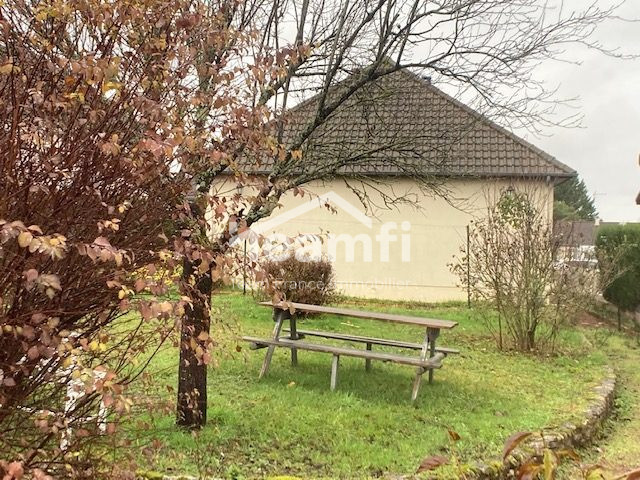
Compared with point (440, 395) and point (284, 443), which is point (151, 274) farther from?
point (440, 395)

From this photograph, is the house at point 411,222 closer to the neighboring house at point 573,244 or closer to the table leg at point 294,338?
the neighboring house at point 573,244

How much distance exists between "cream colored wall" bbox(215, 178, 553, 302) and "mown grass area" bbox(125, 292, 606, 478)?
6015 millimetres

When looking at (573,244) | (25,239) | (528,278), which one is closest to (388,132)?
(528,278)

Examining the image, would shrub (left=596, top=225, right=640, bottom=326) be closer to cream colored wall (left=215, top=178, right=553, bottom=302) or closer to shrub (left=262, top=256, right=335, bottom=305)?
cream colored wall (left=215, top=178, right=553, bottom=302)

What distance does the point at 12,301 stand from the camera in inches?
91.7

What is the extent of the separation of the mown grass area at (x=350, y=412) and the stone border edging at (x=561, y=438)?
0.18 meters

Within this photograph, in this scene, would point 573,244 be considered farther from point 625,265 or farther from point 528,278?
point 625,265

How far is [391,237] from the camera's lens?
15.2 m

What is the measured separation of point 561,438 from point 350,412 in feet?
6.32

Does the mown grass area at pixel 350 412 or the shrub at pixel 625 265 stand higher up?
the shrub at pixel 625 265

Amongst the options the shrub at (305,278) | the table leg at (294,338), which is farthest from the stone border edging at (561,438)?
the shrub at (305,278)

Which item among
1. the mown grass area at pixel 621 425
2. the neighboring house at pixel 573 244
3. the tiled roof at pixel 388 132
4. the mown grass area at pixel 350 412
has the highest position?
the tiled roof at pixel 388 132

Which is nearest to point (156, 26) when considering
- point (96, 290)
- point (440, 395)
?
point (96, 290)

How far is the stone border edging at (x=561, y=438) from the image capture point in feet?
14.3
